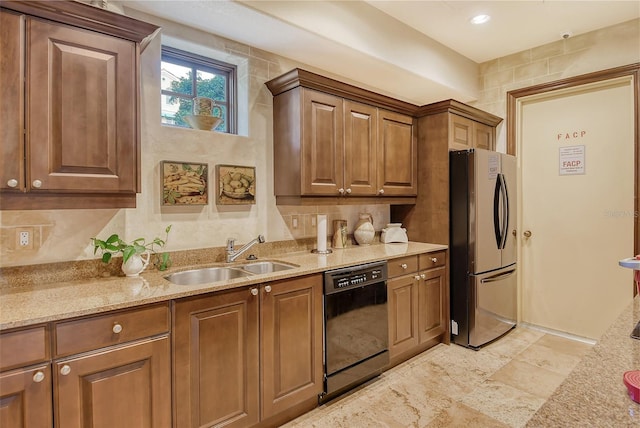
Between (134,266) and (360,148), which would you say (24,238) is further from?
(360,148)

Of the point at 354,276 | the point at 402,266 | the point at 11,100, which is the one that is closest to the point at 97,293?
the point at 11,100

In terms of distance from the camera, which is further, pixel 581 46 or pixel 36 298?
pixel 581 46

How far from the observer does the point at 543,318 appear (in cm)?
361

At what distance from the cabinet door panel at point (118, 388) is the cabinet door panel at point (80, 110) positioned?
79 cm

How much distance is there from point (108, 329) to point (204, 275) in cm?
85

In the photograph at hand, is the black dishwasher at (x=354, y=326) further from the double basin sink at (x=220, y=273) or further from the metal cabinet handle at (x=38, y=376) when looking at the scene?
the metal cabinet handle at (x=38, y=376)

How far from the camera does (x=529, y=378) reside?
8.69 ft

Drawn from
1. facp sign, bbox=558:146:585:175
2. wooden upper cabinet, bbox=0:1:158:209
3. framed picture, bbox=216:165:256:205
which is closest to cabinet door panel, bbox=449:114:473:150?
facp sign, bbox=558:146:585:175

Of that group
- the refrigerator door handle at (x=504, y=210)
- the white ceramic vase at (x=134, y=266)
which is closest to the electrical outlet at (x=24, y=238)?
the white ceramic vase at (x=134, y=266)

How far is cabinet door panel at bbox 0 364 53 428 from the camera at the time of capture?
129 cm

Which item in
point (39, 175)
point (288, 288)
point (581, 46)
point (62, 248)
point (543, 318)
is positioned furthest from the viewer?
point (543, 318)

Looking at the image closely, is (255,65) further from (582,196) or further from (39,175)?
(582,196)

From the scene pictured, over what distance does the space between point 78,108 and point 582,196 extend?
399 cm

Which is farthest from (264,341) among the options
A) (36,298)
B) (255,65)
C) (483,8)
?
→ (483,8)
